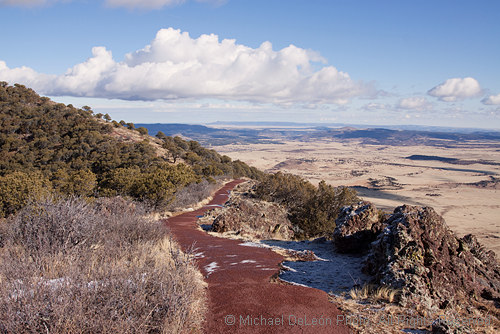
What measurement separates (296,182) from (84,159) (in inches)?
921

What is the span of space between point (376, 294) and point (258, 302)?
2.12m

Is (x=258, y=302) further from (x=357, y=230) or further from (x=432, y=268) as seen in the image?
(x=357, y=230)

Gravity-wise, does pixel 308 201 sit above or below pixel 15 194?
below

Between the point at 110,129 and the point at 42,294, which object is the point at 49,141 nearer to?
the point at 110,129

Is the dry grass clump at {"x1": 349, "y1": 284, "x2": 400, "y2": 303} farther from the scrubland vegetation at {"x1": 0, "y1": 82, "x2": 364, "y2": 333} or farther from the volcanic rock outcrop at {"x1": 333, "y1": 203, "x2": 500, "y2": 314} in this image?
the scrubland vegetation at {"x1": 0, "y1": 82, "x2": 364, "y2": 333}

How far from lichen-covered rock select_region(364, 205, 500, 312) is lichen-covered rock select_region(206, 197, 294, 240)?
719 centimetres

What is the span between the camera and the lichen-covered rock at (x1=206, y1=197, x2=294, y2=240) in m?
13.1

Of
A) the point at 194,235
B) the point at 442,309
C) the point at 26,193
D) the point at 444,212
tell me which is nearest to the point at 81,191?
the point at 26,193

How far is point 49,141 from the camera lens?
34.0 m

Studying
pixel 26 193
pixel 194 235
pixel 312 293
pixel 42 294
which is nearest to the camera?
pixel 42 294

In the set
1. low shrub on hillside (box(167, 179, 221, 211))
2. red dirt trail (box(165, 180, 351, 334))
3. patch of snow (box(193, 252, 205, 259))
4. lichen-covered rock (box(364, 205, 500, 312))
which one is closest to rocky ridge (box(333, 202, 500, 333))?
lichen-covered rock (box(364, 205, 500, 312))

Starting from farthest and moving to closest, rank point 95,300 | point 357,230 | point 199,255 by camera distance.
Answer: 1. point 357,230
2. point 199,255
3. point 95,300

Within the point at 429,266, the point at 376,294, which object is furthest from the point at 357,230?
the point at 376,294

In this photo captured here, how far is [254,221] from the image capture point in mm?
14461
